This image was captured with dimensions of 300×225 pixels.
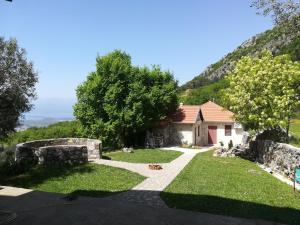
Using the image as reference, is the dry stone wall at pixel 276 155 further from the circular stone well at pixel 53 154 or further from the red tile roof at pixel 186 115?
the circular stone well at pixel 53 154

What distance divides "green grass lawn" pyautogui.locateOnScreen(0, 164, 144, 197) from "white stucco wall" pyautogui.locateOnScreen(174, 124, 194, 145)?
19.3 m

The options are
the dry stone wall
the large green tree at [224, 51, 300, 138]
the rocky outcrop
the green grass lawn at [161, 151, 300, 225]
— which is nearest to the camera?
the green grass lawn at [161, 151, 300, 225]

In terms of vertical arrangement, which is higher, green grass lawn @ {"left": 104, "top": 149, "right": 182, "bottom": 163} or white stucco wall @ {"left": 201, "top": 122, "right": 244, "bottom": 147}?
white stucco wall @ {"left": 201, "top": 122, "right": 244, "bottom": 147}

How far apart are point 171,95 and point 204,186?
75.7 feet

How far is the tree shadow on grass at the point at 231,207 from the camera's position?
12.4 metres

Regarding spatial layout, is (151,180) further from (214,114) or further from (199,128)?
(214,114)

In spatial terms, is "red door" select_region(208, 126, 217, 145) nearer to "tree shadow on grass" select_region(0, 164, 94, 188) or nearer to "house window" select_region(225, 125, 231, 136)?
"house window" select_region(225, 125, 231, 136)

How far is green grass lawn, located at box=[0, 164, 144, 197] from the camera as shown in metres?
16.8

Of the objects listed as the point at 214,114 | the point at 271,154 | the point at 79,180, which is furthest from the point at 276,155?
the point at 214,114

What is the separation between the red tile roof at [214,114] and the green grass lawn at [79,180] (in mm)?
23373

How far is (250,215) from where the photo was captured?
1251 cm

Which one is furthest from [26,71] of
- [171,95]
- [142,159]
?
[171,95]

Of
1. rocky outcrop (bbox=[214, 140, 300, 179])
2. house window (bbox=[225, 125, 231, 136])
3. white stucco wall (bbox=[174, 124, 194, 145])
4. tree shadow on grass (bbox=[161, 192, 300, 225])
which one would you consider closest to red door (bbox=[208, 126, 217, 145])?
house window (bbox=[225, 125, 231, 136])

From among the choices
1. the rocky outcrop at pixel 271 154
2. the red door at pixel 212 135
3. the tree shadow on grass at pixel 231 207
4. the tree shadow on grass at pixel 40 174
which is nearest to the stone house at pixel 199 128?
the red door at pixel 212 135
